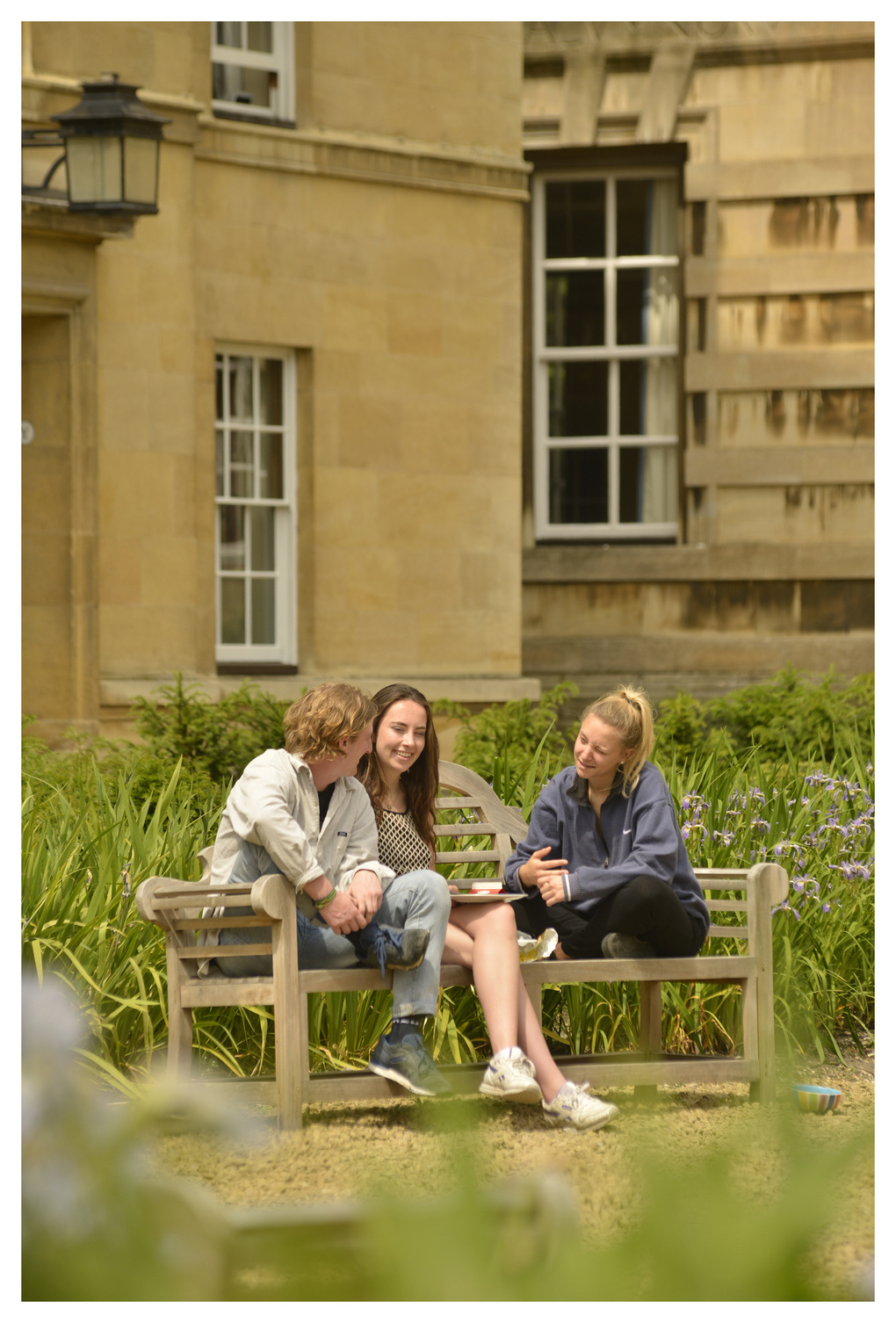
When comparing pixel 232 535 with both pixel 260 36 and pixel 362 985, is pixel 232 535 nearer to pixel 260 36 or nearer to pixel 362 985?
pixel 260 36

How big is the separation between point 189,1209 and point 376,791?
263cm

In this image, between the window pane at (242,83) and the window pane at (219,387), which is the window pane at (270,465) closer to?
the window pane at (219,387)

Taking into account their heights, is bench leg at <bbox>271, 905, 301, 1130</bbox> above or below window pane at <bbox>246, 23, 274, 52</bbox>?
below

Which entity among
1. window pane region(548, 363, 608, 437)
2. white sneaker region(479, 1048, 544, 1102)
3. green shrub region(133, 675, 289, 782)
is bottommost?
white sneaker region(479, 1048, 544, 1102)

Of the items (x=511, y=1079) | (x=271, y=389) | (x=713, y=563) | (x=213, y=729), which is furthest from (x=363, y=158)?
(x=511, y=1079)

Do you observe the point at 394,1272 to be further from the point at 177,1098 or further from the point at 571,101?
the point at 571,101

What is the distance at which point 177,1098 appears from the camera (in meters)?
1.25

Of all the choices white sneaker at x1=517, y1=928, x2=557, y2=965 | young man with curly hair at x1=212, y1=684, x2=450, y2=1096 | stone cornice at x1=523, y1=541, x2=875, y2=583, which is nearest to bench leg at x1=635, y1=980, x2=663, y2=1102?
white sneaker at x1=517, y1=928, x2=557, y2=965

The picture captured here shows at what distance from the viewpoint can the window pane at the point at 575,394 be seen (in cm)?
1158

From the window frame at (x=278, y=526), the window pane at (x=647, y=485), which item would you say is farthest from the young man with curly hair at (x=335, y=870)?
the window pane at (x=647, y=485)

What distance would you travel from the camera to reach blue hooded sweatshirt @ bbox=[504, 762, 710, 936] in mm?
3861

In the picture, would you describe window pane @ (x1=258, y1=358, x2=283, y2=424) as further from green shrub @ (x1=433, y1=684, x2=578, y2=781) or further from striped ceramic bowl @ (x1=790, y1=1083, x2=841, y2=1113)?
striped ceramic bowl @ (x1=790, y1=1083, x2=841, y2=1113)

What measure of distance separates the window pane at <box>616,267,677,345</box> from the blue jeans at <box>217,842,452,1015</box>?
27.7 feet

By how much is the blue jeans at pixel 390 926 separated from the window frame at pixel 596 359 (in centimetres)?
795
